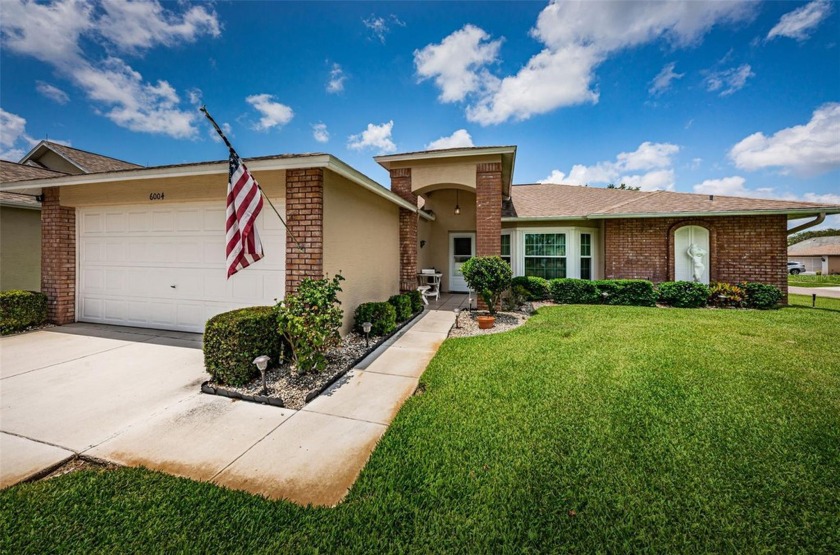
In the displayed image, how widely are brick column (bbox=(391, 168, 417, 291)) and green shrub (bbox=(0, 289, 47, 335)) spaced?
8.54m

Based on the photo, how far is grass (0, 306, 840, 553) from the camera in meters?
1.93

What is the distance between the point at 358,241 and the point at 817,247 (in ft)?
222

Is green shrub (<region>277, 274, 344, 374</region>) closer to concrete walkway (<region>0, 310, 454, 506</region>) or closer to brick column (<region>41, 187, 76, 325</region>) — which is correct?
concrete walkway (<region>0, 310, 454, 506</region>)

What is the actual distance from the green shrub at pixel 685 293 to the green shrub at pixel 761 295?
3.91 feet

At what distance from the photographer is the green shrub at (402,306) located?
755 centimetres

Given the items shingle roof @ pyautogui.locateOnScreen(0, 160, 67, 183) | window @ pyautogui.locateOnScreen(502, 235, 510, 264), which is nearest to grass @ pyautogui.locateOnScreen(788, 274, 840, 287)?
window @ pyautogui.locateOnScreen(502, 235, 510, 264)

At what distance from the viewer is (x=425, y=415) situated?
3.41 m

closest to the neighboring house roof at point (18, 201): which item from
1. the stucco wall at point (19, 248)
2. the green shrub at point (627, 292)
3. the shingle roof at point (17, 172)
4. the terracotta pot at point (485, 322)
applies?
the stucco wall at point (19, 248)

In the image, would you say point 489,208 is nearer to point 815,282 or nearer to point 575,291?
point 575,291

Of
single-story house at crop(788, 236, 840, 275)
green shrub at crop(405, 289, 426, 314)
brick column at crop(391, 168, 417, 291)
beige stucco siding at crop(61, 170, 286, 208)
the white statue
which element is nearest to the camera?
beige stucco siding at crop(61, 170, 286, 208)

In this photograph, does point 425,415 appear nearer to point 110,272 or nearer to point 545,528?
point 545,528

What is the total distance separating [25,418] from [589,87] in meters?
14.5

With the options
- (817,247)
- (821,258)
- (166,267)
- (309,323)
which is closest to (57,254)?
(166,267)

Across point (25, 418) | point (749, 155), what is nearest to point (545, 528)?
point (25, 418)
